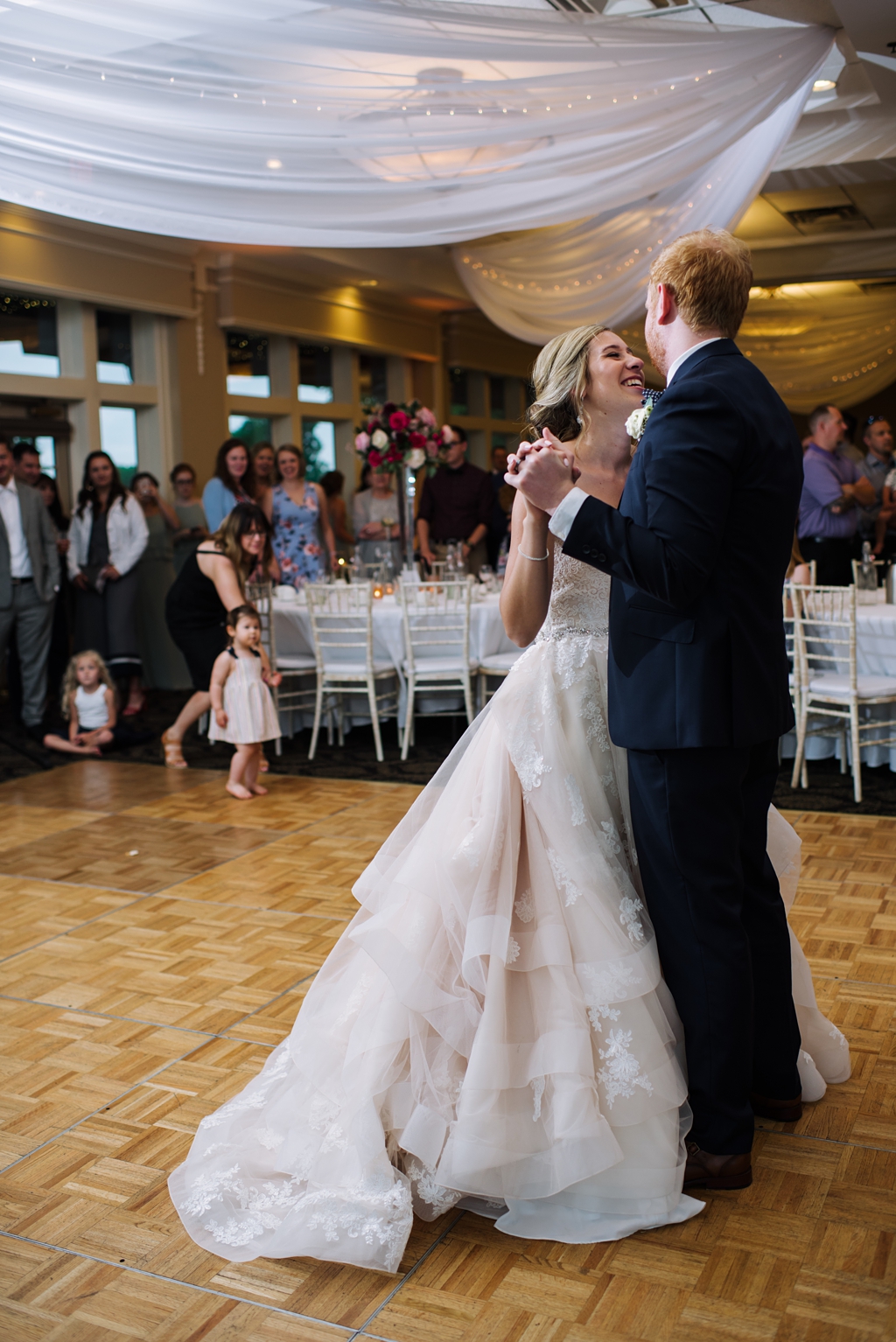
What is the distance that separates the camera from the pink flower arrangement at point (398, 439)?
7207 mm

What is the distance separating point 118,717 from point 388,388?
17.7ft

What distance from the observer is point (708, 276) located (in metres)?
1.97

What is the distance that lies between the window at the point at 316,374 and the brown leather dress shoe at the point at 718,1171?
9.24 metres

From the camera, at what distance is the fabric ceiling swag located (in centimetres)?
288

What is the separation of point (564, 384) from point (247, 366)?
26.9 feet

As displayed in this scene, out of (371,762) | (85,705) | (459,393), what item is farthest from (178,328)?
(459,393)

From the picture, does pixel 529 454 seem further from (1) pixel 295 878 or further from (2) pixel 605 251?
(2) pixel 605 251

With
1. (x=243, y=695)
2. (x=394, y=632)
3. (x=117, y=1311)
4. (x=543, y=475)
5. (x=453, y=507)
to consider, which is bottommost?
(x=117, y=1311)

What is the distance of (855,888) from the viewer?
385 cm

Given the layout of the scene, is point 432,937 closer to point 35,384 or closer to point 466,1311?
point 466,1311

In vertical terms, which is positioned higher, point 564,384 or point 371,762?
point 564,384

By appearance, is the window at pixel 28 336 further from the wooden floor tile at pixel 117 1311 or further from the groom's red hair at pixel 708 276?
the wooden floor tile at pixel 117 1311

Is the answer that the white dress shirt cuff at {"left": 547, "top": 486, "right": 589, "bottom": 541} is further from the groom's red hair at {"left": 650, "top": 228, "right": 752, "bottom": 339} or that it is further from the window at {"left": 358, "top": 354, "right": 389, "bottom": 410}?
the window at {"left": 358, "top": 354, "right": 389, "bottom": 410}

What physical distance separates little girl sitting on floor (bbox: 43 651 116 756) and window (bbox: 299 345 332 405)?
4.66m
